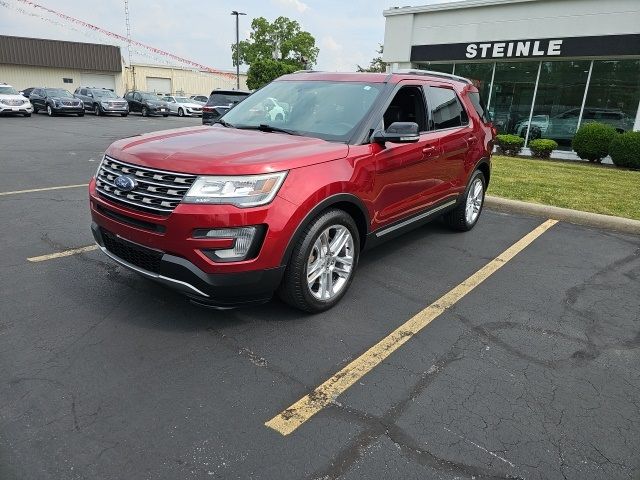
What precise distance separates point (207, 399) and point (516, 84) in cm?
1615

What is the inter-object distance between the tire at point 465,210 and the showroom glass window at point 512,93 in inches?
437

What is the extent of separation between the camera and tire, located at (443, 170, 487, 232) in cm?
572

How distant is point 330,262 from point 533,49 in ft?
46.8

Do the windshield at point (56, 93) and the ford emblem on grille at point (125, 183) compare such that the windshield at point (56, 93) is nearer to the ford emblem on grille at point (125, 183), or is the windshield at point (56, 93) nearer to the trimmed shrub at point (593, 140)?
the trimmed shrub at point (593, 140)

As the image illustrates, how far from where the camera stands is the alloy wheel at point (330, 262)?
3465mm

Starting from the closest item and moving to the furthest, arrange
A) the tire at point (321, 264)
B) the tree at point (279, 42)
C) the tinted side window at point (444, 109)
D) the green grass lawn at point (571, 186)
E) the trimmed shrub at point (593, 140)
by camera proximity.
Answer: the tire at point (321, 264), the tinted side window at point (444, 109), the green grass lawn at point (571, 186), the trimmed shrub at point (593, 140), the tree at point (279, 42)

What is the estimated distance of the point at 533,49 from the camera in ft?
48.1

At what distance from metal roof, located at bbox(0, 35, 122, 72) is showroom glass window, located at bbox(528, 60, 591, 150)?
43.2 m

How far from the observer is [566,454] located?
2.31 meters

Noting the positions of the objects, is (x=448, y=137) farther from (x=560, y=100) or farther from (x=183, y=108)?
(x=183, y=108)

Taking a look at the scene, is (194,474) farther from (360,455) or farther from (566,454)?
(566,454)

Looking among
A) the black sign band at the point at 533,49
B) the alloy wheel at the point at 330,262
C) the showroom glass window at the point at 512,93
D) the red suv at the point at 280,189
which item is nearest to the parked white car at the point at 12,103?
the black sign band at the point at 533,49

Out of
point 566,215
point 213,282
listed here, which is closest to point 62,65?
point 566,215

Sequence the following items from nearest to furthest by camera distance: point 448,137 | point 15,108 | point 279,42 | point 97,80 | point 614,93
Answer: point 448,137 < point 614,93 < point 15,108 < point 97,80 < point 279,42
